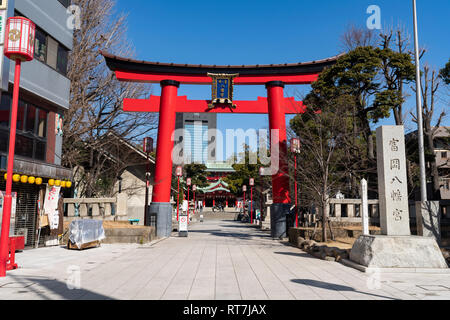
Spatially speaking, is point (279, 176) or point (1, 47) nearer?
point (1, 47)

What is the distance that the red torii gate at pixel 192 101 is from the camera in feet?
62.1

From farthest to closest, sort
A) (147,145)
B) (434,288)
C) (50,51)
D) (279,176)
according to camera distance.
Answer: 1. (147,145)
2. (279,176)
3. (50,51)
4. (434,288)

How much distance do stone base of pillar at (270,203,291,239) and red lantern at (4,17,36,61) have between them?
13671mm

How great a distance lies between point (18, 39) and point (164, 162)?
38.5 ft

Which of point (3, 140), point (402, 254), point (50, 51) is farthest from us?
point (50, 51)

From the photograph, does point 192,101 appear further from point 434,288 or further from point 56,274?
point 434,288

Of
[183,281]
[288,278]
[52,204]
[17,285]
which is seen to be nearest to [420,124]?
[288,278]

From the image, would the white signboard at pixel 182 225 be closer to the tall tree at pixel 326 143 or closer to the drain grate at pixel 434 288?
the tall tree at pixel 326 143

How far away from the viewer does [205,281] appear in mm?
7344

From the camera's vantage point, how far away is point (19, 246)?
10.7 m

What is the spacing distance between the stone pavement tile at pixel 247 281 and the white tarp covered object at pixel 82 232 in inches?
236

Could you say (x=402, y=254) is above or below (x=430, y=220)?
below
